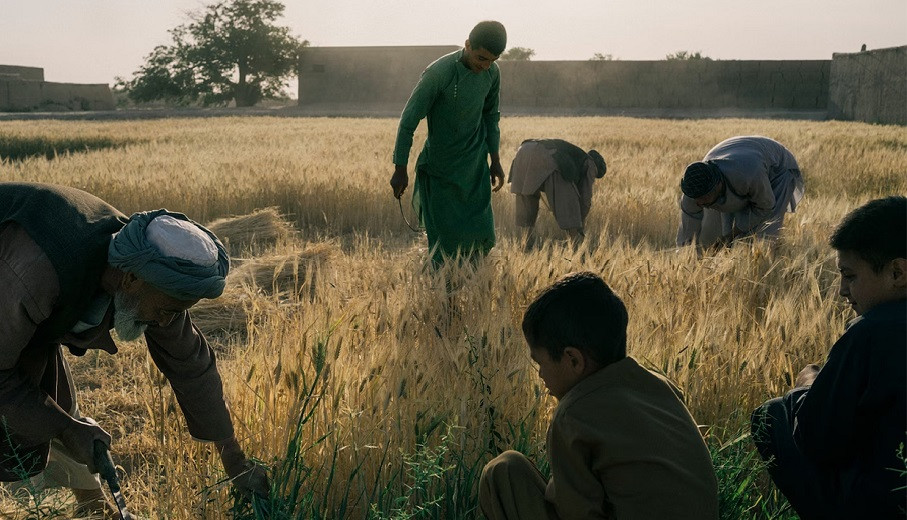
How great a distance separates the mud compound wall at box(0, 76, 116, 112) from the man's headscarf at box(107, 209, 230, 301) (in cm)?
3970

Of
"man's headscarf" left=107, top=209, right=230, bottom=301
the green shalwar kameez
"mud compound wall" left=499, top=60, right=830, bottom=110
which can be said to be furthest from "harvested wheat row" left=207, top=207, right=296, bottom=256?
"mud compound wall" left=499, top=60, right=830, bottom=110

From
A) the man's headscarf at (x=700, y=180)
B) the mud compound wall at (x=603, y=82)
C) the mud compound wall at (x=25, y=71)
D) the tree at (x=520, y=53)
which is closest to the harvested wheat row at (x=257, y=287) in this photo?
the man's headscarf at (x=700, y=180)

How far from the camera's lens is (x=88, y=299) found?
6.66 ft

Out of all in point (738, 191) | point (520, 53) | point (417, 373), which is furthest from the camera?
point (520, 53)

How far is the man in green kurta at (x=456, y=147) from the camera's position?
167 inches

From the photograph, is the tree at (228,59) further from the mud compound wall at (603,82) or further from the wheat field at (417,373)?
the wheat field at (417,373)

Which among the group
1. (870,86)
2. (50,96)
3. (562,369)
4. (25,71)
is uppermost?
(25,71)

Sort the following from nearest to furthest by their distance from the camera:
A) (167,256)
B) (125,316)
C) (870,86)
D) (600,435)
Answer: (600,435) < (167,256) < (125,316) < (870,86)

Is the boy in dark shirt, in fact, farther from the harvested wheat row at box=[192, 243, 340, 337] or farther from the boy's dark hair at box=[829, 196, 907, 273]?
the harvested wheat row at box=[192, 243, 340, 337]

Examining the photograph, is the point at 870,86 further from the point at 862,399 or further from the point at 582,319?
the point at 582,319

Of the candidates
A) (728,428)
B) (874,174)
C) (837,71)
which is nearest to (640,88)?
(837,71)

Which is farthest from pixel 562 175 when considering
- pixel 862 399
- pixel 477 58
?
pixel 862 399

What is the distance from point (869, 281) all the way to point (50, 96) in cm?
4279

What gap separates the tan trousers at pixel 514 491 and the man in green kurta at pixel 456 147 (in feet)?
7.70
